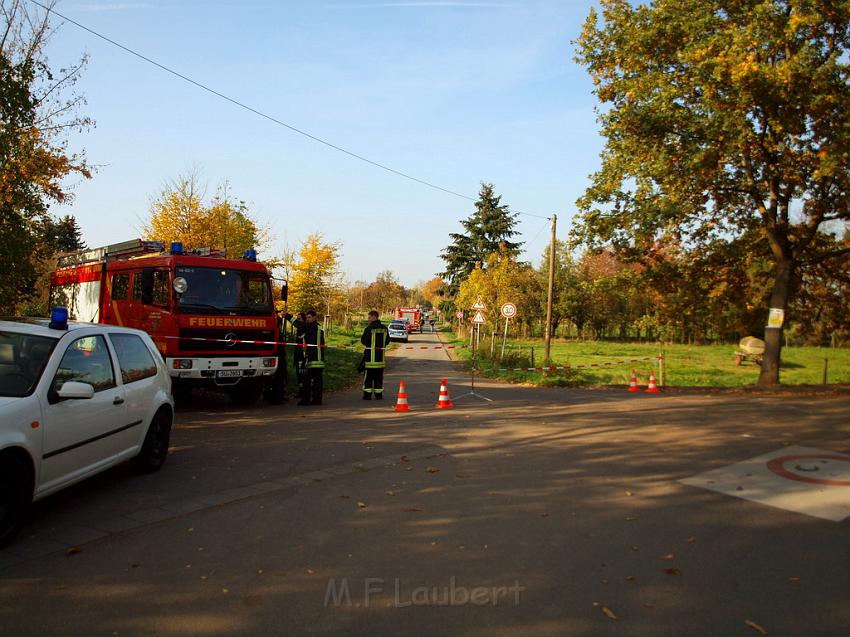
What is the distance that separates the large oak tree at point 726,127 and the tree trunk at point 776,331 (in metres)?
0.03

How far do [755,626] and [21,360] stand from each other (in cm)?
554

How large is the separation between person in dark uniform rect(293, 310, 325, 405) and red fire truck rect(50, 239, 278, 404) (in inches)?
27.4

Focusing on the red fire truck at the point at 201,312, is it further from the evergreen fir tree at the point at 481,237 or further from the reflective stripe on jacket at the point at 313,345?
the evergreen fir tree at the point at 481,237

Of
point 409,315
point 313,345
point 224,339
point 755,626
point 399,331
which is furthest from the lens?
point 409,315

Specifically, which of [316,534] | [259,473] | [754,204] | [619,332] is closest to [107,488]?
[259,473]

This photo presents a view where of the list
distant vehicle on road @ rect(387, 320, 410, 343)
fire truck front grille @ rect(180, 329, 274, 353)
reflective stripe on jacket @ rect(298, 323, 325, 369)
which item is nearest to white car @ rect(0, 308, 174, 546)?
fire truck front grille @ rect(180, 329, 274, 353)

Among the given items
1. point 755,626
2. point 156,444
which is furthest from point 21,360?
point 755,626

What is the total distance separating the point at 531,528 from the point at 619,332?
202 feet

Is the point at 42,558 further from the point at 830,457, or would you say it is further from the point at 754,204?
the point at 754,204

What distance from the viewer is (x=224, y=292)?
39.8 feet

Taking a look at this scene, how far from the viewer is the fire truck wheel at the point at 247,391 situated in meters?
13.0

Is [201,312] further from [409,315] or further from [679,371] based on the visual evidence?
[409,315]

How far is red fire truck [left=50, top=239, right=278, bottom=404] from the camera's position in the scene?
457 inches

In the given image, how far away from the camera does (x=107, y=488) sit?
20.8 feet
